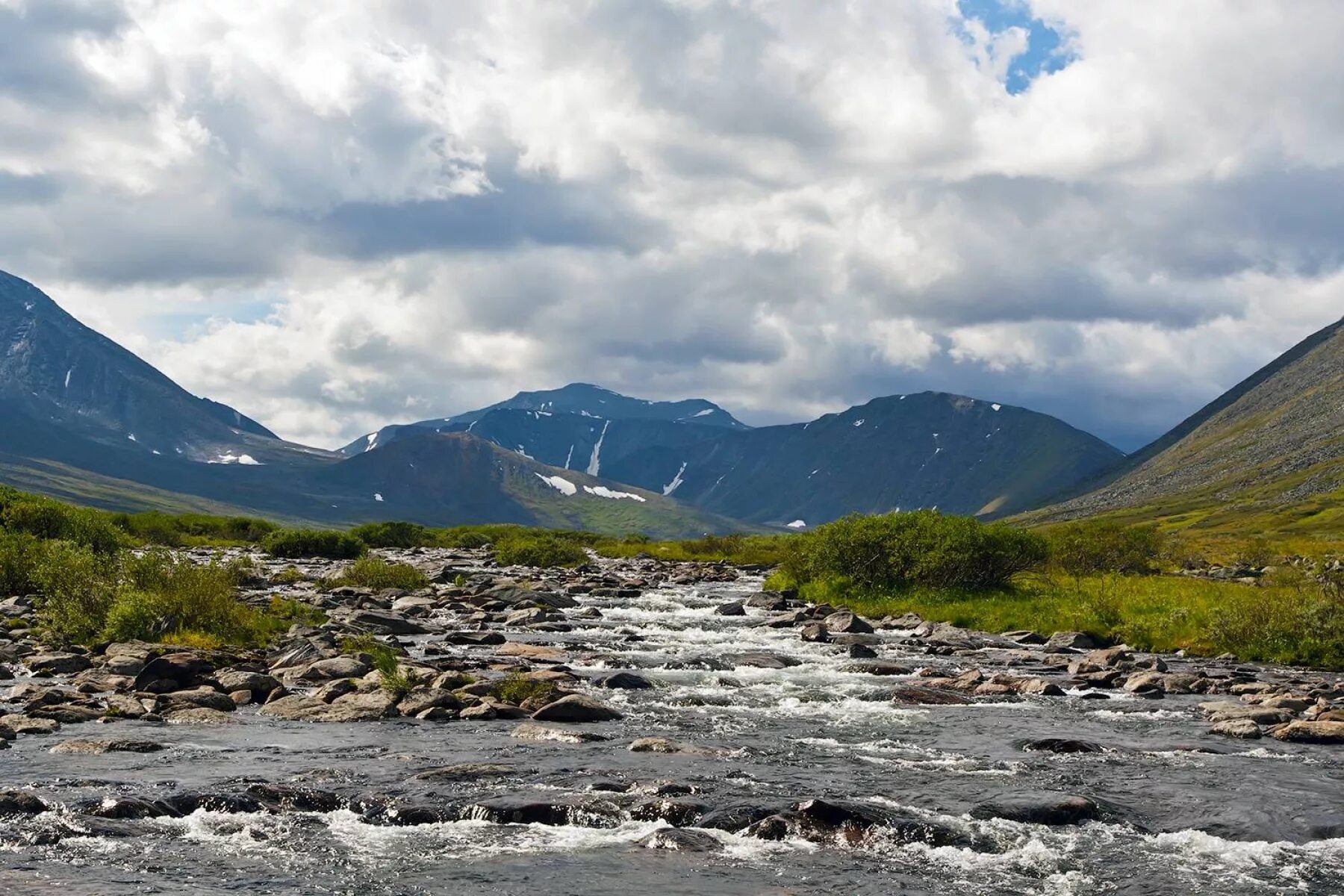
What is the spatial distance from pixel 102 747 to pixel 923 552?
142 ft

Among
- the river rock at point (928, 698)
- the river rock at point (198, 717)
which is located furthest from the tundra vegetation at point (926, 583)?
the river rock at point (928, 698)

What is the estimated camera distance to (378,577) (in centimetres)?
6619

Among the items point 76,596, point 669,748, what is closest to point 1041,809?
point 669,748

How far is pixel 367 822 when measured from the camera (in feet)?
58.6

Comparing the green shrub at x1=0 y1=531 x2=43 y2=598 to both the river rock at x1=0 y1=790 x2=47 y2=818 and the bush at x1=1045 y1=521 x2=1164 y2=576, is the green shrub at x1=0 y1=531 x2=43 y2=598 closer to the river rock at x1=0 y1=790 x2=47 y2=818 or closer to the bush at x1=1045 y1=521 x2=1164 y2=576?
the river rock at x1=0 y1=790 x2=47 y2=818

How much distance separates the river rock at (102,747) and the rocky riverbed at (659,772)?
0.28ft

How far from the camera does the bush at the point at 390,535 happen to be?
131500 mm

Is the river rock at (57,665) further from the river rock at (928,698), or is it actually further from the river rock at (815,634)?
the river rock at (815,634)

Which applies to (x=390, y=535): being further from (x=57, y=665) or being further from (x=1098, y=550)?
(x=57, y=665)

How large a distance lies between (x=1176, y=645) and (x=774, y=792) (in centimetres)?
2818

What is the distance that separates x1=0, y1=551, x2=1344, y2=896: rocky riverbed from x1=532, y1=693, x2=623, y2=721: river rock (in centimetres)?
9

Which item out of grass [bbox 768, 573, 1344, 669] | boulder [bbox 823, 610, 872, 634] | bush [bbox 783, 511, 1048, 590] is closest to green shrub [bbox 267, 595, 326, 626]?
boulder [bbox 823, 610, 872, 634]

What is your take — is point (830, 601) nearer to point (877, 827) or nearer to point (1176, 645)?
point (1176, 645)

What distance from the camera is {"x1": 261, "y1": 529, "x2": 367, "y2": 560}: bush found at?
109 metres
